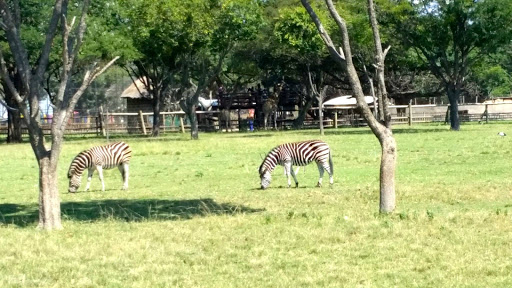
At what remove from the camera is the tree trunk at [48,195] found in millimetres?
13609

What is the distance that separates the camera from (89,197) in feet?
64.4

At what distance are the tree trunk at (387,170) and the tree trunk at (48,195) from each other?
201 inches

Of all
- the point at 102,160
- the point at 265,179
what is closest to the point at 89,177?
the point at 102,160

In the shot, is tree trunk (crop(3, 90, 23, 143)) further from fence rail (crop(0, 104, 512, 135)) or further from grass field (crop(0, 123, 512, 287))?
grass field (crop(0, 123, 512, 287))

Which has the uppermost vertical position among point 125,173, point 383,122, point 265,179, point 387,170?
point 383,122

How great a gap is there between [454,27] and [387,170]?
33367mm

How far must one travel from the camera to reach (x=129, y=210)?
55.0 feet

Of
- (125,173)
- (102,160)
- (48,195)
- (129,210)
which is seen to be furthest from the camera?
(102,160)

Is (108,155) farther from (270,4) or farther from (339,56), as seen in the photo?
(270,4)

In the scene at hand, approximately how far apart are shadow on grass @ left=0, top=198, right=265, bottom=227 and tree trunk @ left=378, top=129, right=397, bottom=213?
250 cm

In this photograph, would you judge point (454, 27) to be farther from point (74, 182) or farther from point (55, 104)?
point (55, 104)

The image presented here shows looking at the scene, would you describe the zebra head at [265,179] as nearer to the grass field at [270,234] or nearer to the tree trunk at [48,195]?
the grass field at [270,234]

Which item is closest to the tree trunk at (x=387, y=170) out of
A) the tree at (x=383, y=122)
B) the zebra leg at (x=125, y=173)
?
the tree at (x=383, y=122)

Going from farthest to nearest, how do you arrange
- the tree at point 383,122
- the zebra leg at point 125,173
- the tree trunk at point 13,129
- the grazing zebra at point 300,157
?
the tree trunk at point 13,129 → the zebra leg at point 125,173 → the grazing zebra at point 300,157 → the tree at point 383,122
